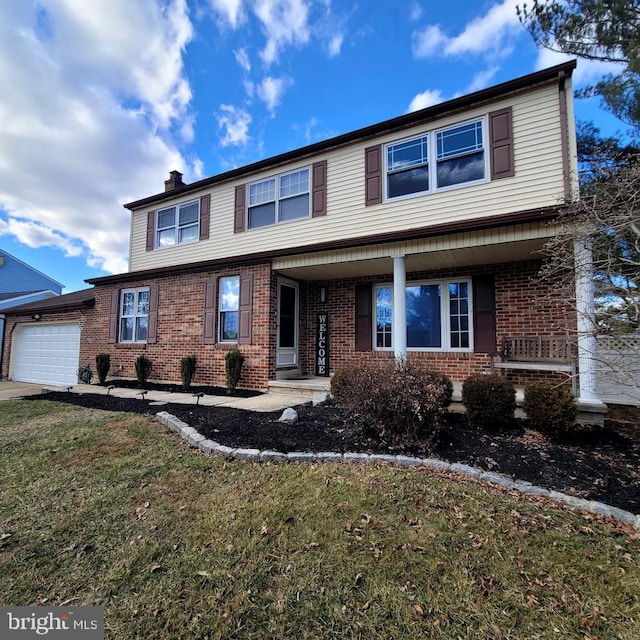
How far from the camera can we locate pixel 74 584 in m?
2.09

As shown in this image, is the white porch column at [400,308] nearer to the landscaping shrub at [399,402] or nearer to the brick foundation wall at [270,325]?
the brick foundation wall at [270,325]

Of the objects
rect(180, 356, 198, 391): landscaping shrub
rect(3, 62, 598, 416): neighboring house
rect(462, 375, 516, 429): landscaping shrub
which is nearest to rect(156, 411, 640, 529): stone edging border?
rect(462, 375, 516, 429): landscaping shrub

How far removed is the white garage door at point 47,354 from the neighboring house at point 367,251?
122cm

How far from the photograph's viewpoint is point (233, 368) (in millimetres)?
8211

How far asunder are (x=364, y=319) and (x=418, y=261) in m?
2.06

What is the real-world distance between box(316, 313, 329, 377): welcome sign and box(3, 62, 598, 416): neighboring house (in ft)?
0.10

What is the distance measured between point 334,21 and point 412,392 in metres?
9.38

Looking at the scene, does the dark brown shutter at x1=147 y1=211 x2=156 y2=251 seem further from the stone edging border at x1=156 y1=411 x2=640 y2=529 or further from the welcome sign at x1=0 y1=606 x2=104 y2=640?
the welcome sign at x1=0 y1=606 x2=104 y2=640

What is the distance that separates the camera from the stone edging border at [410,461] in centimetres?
279

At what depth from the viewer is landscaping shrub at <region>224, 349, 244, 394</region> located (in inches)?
322

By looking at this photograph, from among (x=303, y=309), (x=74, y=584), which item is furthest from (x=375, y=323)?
(x=74, y=584)

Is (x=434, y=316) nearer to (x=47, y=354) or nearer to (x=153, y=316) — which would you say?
(x=153, y=316)

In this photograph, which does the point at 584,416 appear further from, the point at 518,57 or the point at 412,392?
the point at 518,57

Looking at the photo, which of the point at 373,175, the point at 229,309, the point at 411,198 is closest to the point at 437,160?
the point at 411,198
